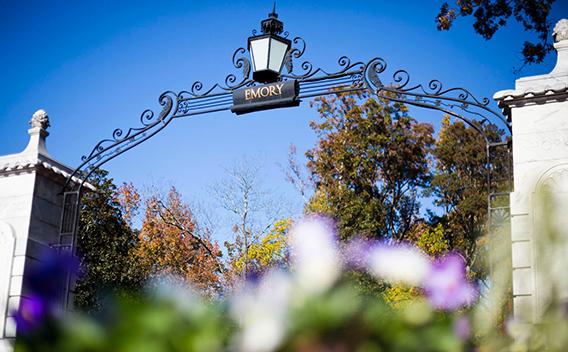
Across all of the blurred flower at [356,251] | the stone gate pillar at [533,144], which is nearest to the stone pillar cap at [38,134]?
the stone gate pillar at [533,144]

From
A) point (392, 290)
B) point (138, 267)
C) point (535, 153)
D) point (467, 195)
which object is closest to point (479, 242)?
point (467, 195)

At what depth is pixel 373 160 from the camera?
72.8 ft

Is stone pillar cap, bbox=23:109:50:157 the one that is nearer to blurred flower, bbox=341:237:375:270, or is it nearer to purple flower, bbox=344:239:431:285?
purple flower, bbox=344:239:431:285

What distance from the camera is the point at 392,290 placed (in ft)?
63.9

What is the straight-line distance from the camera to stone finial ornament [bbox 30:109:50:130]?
24.4 ft

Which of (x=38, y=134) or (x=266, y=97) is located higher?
(x=266, y=97)

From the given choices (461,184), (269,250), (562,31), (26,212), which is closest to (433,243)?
(461,184)

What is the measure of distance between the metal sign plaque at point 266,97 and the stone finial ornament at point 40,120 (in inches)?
81.0

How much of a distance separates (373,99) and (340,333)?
2224 cm

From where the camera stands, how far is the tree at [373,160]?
69.9 ft

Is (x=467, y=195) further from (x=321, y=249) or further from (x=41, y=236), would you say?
(x=321, y=249)

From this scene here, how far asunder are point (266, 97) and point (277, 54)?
0.45 m

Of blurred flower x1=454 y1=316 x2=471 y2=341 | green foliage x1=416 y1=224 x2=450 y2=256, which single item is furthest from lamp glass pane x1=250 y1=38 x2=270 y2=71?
green foliage x1=416 y1=224 x2=450 y2=256

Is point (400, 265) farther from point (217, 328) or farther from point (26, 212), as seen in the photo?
point (26, 212)
